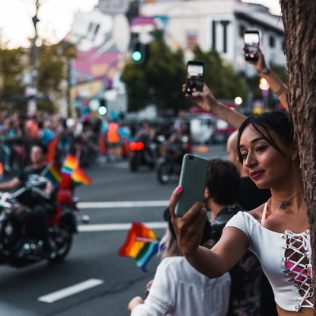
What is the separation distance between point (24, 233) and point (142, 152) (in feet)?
43.5

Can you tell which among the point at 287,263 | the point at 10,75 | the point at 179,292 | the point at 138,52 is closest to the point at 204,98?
the point at 179,292

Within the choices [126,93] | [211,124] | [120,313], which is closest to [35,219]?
[120,313]

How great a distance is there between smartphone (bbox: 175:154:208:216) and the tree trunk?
0.86ft

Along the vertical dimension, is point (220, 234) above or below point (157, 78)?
below

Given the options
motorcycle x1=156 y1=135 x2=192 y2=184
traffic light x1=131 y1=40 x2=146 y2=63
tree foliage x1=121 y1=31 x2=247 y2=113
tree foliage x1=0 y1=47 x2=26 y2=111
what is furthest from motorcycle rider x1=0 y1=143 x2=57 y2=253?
tree foliage x1=121 y1=31 x2=247 y2=113

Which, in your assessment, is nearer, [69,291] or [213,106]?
[213,106]

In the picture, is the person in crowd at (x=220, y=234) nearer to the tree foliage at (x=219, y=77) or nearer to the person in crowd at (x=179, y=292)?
the person in crowd at (x=179, y=292)

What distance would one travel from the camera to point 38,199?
25.3 ft

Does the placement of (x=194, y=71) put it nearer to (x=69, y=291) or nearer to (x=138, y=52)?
(x=69, y=291)

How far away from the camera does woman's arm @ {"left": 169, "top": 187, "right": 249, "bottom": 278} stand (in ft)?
5.69

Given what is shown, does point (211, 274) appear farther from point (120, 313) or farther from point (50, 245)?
point (50, 245)

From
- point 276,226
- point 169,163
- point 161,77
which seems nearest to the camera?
point 276,226

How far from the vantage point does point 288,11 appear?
1596 mm

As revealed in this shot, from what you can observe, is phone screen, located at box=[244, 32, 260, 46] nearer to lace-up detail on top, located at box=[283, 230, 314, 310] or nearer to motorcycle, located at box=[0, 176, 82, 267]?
lace-up detail on top, located at box=[283, 230, 314, 310]
